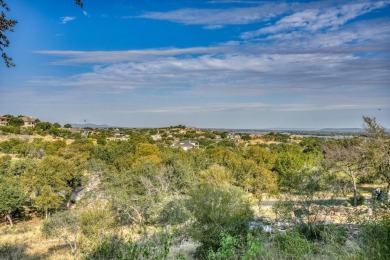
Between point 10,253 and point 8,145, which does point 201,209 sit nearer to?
point 10,253

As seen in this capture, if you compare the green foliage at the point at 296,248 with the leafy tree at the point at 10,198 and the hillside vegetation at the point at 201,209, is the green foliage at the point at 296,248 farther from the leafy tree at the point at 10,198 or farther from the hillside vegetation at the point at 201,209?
the leafy tree at the point at 10,198

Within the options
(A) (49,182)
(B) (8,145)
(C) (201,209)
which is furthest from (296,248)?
(B) (8,145)

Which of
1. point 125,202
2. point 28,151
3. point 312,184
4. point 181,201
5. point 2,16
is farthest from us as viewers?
point 28,151

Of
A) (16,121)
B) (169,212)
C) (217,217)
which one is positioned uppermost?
(16,121)

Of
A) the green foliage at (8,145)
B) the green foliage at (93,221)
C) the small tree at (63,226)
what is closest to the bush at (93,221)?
the green foliage at (93,221)

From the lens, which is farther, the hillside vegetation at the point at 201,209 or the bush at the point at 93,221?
the bush at the point at 93,221

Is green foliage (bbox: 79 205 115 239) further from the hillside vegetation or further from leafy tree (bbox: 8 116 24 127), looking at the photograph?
leafy tree (bbox: 8 116 24 127)

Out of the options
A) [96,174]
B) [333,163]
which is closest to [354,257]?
[333,163]

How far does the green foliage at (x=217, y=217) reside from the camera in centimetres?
1362

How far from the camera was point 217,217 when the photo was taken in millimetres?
15430

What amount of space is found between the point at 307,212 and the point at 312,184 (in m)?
3.68

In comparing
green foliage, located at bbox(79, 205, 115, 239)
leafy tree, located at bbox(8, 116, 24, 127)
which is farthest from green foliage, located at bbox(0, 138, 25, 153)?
leafy tree, located at bbox(8, 116, 24, 127)

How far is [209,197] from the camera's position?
17.7 metres

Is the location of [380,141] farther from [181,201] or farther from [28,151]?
[28,151]
